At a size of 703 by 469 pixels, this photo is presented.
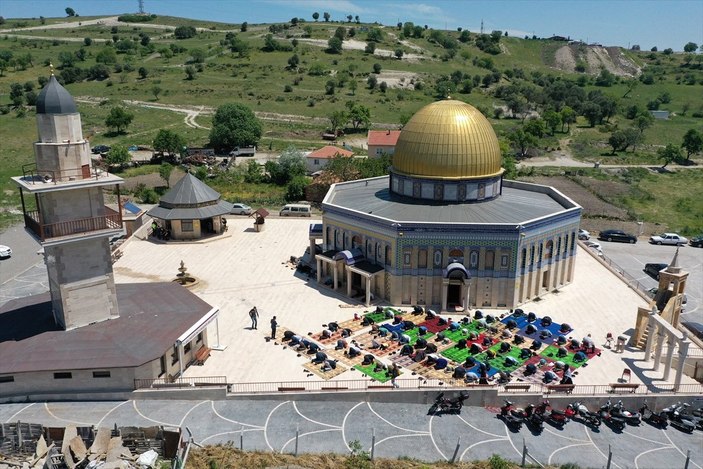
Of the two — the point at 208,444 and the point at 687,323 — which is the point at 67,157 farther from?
the point at 687,323

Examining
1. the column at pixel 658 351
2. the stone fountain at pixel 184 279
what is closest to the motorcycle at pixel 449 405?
the column at pixel 658 351

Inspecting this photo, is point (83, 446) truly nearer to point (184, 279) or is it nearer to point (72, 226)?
point (72, 226)

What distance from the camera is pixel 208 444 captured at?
28438 mm

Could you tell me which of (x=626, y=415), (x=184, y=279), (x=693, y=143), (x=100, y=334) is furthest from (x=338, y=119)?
(x=626, y=415)

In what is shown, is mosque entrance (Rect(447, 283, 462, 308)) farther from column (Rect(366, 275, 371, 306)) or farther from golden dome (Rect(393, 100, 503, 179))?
golden dome (Rect(393, 100, 503, 179))

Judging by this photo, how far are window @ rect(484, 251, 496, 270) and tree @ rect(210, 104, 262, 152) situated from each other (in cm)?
6873

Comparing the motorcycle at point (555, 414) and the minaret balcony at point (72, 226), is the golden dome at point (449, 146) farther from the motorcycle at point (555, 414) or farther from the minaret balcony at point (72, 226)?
the minaret balcony at point (72, 226)

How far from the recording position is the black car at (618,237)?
67312 millimetres

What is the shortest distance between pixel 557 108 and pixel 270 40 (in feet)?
320

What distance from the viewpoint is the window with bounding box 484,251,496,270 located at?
4585 cm

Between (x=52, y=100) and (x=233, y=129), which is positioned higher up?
(x=52, y=100)

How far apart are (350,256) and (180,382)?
60.0ft

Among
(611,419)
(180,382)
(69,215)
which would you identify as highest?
(69,215)

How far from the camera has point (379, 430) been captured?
100ft
